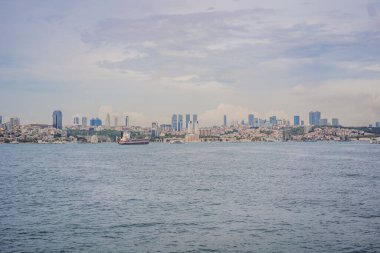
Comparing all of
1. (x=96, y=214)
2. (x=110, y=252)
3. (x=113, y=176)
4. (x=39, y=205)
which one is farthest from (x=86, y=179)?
(x=110, y=252)

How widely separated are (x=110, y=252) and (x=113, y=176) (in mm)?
38146

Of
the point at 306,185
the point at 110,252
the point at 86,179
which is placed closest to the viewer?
the point at 110,252

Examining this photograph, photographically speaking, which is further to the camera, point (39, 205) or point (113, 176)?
point (113, 176)

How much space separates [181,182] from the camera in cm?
5278

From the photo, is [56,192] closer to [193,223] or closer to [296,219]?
[193,223]

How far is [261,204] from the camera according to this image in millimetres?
36688

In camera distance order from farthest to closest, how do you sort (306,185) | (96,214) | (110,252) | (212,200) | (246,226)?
(306,185), (212,200), (96,214), (246,226), (110,252)

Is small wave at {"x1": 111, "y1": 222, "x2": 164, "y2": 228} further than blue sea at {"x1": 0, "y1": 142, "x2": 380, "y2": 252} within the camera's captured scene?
Yes

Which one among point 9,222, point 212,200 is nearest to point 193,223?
point 212,200

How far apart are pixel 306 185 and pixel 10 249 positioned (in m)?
33.6

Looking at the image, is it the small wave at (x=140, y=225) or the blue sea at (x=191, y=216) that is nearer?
the blue sea at (x=191, y=216)

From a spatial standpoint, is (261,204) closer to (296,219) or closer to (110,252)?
(296,219)

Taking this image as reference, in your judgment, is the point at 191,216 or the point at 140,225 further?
the point at 191,216

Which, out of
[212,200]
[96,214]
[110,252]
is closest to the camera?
[110,252]
